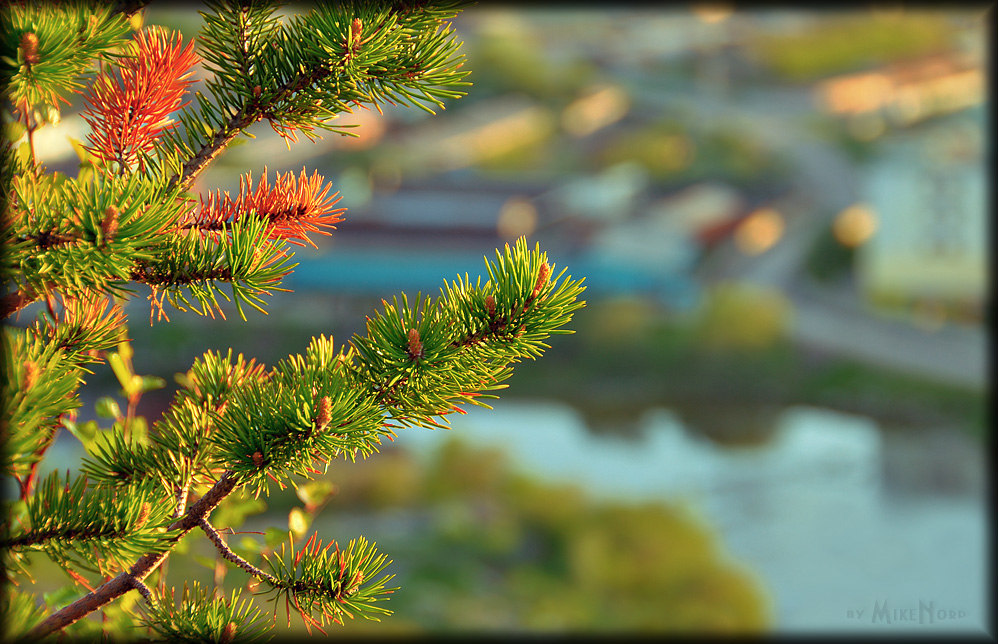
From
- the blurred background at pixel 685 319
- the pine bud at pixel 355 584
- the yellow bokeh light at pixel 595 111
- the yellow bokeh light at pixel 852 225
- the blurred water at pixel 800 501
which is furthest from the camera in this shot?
the yellow bokeh light at pixel 595 111

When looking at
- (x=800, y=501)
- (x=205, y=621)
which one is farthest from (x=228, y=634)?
(x=800, y=501)

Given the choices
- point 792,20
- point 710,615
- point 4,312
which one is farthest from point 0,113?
point 792,20

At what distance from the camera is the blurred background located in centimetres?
380

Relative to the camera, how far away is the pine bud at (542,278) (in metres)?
0.40

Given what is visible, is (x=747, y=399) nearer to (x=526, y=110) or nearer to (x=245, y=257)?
(x=526, y=110)

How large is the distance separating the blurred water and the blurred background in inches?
0.8

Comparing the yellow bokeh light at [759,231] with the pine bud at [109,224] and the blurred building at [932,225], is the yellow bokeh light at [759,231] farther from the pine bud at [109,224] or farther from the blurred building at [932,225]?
the pine bud at [109,224]

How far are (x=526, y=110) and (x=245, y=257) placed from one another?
8.59 m

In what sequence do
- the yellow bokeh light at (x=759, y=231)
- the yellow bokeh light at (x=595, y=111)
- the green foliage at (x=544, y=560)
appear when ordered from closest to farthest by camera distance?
the green foliage at (x=544, y=560), the yellow bokeh light at (x=759, y=231), the yellow bokeh light at (x=595, y=111)

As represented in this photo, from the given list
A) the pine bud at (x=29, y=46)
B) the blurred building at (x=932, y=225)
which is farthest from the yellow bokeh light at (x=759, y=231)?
the pine bud at (x=29, y=46)

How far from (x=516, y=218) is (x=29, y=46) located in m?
7.20

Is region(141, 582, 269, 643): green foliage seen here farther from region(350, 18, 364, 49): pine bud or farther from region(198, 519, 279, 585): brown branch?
region(350, 18, 364, 49): pine bud

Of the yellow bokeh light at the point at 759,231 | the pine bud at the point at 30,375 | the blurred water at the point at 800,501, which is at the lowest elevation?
the pine bud at the point at 30,375

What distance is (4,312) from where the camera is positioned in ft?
1.34
